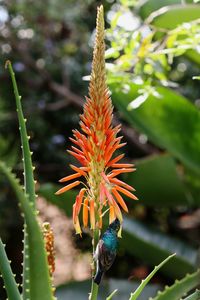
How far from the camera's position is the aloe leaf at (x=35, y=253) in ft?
2.06

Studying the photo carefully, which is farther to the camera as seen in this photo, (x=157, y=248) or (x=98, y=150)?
(x=157, y=248)

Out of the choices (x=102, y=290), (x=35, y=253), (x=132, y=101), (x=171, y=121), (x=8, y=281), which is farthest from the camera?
(x=102, y=290)

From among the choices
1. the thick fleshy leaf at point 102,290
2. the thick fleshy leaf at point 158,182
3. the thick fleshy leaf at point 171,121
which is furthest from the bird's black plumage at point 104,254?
the thick fleshy leaf at point 158,182

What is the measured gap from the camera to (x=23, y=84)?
3.79 m

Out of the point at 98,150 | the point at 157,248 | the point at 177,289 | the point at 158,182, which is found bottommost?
the point at 177,289

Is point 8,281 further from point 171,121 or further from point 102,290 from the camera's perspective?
Result: point 102,290

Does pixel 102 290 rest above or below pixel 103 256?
above

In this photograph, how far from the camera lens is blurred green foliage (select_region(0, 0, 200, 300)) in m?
1.78

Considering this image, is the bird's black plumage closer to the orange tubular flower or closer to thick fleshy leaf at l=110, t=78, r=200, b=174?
the orange tubular flower

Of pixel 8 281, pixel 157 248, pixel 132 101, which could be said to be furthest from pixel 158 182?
pixel 8 281

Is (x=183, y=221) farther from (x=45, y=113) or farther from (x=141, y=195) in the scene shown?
(x=45, y=113)

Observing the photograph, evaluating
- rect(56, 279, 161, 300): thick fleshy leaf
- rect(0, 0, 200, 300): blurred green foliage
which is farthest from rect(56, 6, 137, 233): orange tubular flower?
rect(56, 279, 161, 300): thick fleshy leaf

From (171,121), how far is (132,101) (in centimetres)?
19

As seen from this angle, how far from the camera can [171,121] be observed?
2.15 m
